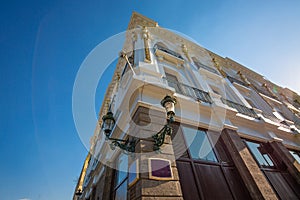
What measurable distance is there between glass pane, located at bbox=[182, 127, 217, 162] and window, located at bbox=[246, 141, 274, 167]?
2.19 m

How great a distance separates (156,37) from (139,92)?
20.8 ft

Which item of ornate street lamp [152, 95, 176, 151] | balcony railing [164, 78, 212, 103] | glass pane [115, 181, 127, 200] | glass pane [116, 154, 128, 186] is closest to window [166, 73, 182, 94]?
balcony railing [164, 78, 212, 103]

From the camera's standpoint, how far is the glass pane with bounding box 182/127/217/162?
4.03m

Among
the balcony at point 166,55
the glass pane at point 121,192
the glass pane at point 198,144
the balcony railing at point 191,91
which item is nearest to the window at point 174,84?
the balcony railing at point 191,91

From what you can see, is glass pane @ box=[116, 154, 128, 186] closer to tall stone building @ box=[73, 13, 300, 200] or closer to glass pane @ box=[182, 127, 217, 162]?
tall stone building @ box=[73, 13, 300, 200]

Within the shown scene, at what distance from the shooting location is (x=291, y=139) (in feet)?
24.0

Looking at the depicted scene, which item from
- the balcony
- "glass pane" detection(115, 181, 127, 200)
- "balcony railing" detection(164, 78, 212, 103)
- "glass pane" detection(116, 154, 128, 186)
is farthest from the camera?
the balcony

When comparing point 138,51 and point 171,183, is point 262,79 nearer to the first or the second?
point 138,51

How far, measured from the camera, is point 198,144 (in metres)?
4.27

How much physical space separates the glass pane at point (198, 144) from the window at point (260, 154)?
2.19m

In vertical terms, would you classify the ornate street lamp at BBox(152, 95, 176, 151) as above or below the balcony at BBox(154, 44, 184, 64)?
below

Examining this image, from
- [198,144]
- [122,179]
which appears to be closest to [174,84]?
[198,144]

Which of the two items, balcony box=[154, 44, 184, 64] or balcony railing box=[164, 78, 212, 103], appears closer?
balcony railing box=[164, 78, 212, 103]

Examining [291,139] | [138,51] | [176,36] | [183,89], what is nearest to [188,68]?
A: [183,89]
